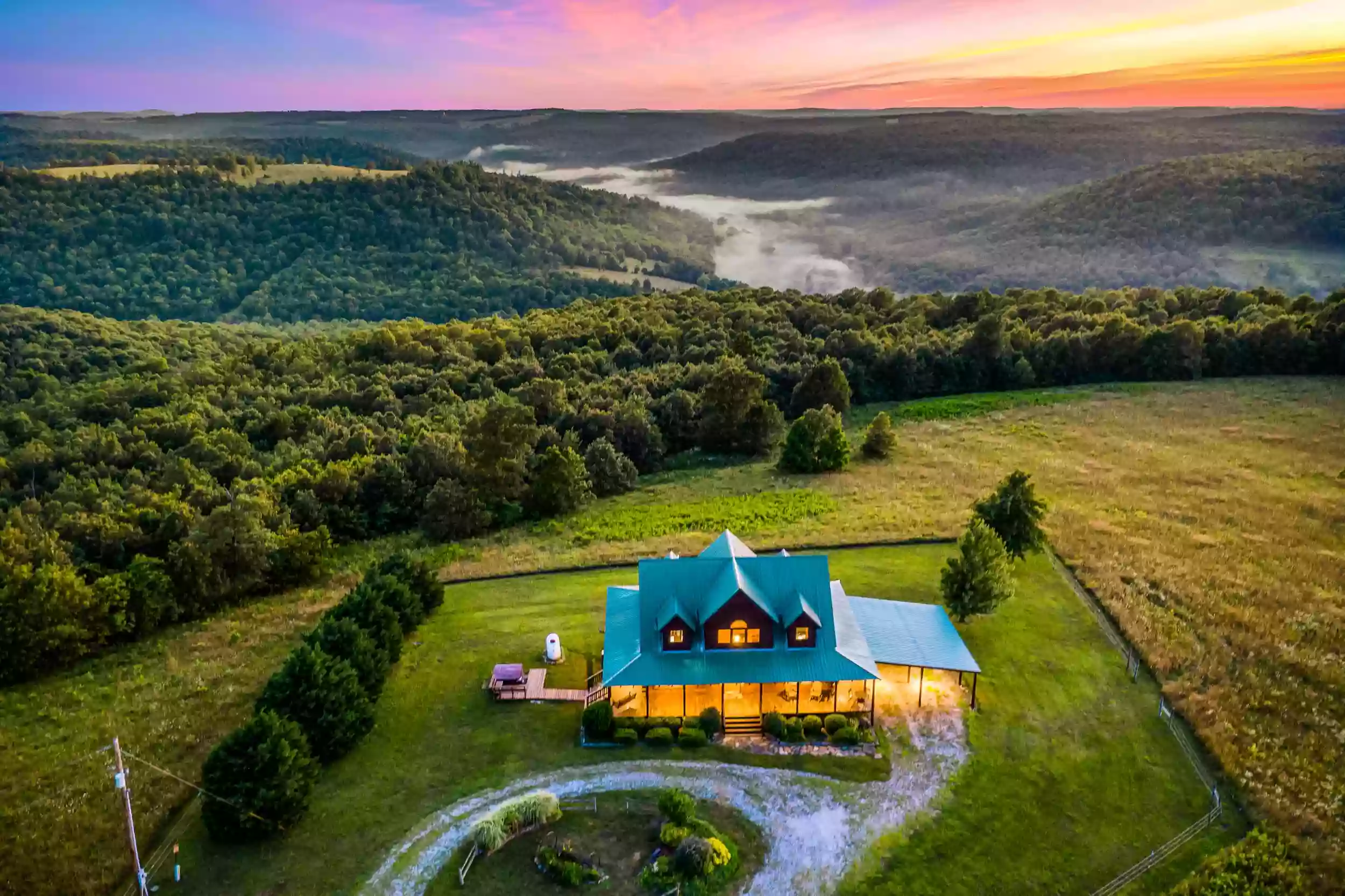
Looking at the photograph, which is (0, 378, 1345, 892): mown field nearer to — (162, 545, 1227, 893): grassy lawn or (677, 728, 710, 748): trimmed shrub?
(162, 545, 1227, 893): grassy lawn

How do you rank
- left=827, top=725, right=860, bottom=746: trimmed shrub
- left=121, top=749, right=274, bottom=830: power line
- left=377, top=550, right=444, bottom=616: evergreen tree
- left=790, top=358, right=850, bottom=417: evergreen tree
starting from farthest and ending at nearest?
left=790, top=358, right=850, bottom=417: evergreen tree
left=377, top=550, right=444, bottom=616: evergreen tree
left=827, top=725, right=860, bottom=746: trimmed shrub
left=121, top=749, right=274, bottom=830: power line

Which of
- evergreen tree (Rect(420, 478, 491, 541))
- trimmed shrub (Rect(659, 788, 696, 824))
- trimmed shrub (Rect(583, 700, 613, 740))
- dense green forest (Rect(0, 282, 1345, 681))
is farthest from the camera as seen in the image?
evergreen tree (Rect(420, 478, 491, 541))

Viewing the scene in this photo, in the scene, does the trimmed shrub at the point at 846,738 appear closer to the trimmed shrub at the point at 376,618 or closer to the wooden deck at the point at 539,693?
the wooden deck at the point at 539,693

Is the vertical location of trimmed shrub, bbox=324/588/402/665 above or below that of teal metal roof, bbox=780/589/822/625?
below

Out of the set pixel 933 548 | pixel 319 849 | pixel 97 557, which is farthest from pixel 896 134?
pixel 319 849

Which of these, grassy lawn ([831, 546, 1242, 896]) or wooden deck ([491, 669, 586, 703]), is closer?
grassy lawn ([831, 546, 1242, 896])

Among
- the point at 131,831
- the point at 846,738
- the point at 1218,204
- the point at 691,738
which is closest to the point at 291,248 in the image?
the point at 131,831

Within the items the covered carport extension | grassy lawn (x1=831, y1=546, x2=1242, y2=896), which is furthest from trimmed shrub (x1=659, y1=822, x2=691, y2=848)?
the covered carport extension
